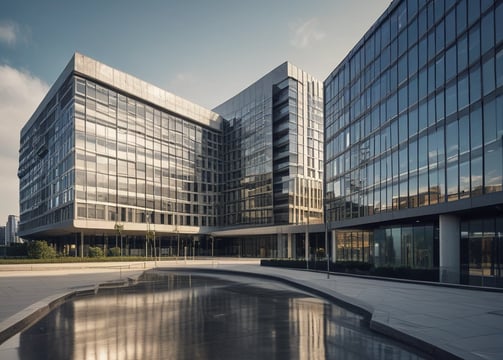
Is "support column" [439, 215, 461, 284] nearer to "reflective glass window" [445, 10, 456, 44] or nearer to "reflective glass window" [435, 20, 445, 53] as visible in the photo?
"reflective glass window" [435, 20, 445, 53]

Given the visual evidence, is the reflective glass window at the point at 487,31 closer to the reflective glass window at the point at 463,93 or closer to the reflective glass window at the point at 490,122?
the reflective glass window at the point at 463,93

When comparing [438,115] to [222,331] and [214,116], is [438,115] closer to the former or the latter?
[222,331]

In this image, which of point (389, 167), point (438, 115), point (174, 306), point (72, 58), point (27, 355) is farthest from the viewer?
point (72, 58)

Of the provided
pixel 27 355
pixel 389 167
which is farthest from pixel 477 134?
pixel 27 355

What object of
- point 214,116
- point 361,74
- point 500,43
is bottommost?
point 500,43

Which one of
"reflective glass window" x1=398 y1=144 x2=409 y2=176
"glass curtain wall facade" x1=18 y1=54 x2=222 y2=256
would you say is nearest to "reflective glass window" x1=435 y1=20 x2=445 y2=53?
"reflective glass window" x1=398 y1=144 x2=409 y2=176

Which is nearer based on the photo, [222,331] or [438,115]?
[222,331]

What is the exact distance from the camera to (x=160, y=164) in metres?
84.9

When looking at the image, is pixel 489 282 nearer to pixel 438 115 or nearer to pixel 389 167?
pixel 438 115

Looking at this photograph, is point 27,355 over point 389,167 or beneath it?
beneath

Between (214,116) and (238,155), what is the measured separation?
12357 millimetres

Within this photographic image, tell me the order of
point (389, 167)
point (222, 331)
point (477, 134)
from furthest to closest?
point (389, 167)
point (477, 134)
point (222, 331)

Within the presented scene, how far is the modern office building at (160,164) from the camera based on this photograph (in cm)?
→ 7069

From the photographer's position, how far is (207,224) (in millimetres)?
96875
